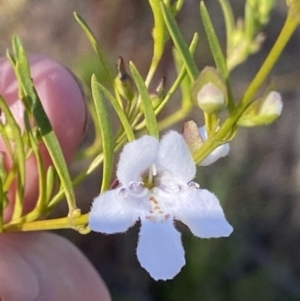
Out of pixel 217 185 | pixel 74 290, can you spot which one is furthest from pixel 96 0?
pixel 74 290

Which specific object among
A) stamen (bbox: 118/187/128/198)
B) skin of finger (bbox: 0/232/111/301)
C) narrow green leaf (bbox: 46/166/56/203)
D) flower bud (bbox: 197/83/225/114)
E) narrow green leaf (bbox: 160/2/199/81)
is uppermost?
narrow green leaf (bbox: 160/2/199/81)

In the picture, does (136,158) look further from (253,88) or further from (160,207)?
(253,88)

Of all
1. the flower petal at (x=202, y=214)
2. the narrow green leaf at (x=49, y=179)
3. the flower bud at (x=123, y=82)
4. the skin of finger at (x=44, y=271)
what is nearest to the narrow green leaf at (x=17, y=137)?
the narrow green leaf at (x=49, y=179)

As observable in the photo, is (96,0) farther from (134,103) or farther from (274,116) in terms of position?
(274,116)

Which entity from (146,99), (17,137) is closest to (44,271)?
(17,137)

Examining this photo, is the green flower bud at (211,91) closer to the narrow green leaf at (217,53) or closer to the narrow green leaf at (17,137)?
the narrow green leaf at (217,53)

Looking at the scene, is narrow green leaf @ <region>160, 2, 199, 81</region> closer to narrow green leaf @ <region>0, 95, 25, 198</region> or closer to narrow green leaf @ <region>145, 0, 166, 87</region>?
narrow green leaf @ <region>145, 0, 166, 87</region>

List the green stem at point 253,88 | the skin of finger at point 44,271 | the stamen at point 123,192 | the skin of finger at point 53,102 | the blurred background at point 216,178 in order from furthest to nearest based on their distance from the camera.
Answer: the blurred background at point 216,178 < the skin of finger at point 53,102 < the skin of finger at point 44,271 < the stamen at point 123,192 < the green stem at point 253,88

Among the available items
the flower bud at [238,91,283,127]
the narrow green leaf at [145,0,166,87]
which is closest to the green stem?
the flower bud at [238,91,283,127]
